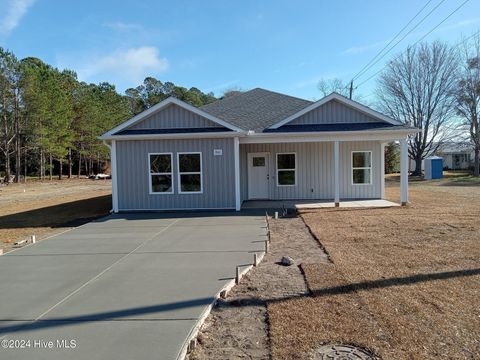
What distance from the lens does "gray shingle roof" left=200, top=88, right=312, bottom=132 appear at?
16250 mm

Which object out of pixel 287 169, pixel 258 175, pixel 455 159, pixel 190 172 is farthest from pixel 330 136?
pixel 455 159

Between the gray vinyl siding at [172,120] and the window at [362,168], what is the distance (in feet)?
22.5

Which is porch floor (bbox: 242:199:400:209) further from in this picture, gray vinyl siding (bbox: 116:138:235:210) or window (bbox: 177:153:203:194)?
window (bbox: 177:153:203:194)

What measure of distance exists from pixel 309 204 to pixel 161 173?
5773 millimetres

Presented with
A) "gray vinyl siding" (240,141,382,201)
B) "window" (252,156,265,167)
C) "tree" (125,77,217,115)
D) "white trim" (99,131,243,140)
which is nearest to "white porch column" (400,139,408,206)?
"gray vinyl siding" (240,141,382,201)

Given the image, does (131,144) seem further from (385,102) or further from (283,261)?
(385,102)

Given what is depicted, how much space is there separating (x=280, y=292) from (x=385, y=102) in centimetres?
4021

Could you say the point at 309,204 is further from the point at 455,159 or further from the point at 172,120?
the point at 455,159

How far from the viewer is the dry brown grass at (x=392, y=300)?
12.4ft

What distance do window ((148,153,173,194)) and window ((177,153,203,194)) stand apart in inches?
14.5

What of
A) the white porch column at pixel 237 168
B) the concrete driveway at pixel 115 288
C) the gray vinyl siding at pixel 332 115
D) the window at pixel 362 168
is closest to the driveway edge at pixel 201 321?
the concrete driveway at pixel 115 288

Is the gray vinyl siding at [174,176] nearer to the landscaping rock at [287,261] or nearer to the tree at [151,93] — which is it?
the landscaping rock at [287,261]

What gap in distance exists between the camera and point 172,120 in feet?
47.8

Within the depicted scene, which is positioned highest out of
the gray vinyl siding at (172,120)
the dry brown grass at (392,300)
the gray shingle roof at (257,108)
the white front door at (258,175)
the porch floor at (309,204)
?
the gray shingle roof at (257,108)
